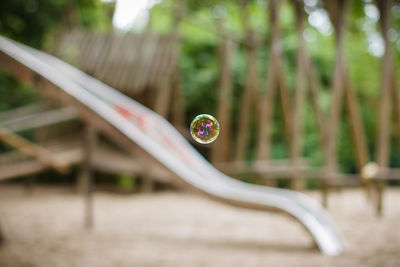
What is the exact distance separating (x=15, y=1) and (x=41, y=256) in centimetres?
929

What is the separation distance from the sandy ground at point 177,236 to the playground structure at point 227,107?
2.07ft

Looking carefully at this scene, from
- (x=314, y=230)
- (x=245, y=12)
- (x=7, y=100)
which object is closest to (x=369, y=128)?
(x=245, y=12)

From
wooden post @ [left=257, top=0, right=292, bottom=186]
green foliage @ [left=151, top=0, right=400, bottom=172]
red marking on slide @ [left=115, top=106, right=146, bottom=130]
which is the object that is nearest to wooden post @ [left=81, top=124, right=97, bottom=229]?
red marking on slide @ [left=115, top=106, right=146, bottom=130]

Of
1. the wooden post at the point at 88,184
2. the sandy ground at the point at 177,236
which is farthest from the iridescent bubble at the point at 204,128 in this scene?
the wooden post at the point at 88,184

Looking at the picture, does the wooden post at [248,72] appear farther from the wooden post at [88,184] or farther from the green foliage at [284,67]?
the wooden post at [88,184]

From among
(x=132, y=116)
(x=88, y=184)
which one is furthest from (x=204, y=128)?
(x=132, y=116)

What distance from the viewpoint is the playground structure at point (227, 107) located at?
19.1 feet

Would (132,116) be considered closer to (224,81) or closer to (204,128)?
(204,128)

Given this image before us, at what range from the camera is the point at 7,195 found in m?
7.86

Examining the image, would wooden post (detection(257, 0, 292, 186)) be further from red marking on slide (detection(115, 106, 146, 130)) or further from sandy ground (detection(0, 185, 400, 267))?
red marking on slide (detection(115, 106, 146, 130))

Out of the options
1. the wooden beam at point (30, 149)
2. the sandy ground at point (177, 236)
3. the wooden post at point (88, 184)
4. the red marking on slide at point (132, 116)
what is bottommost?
the sandy ground at point (177, 236)

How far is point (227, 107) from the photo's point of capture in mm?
9008

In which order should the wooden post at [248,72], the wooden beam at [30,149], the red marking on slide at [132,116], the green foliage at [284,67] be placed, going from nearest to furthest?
the red marking on slide at [132,116] → the wooden beam at [30,149] → the wooden post at [248,72] → the green foliage at [284,67]

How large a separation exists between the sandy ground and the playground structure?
0.63 m
